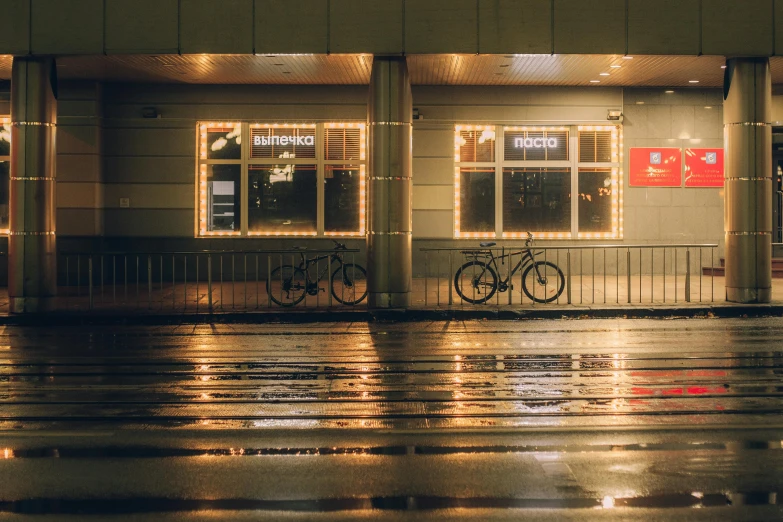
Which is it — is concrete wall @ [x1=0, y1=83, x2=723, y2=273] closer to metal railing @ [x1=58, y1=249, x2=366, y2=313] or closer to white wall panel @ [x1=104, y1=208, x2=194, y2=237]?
white wall panel @ [x1=104, y1=208, x2=194, y2=237]

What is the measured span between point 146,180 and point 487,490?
1747 centimetres

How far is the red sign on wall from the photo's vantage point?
21.8 meters

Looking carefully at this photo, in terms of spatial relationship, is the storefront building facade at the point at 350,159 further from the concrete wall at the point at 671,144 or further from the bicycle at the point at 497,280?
the bicycle at the point at 497,280

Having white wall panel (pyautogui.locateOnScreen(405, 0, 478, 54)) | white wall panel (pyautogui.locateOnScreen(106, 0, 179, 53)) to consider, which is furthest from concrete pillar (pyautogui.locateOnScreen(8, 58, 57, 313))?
white wall panel (pyautogui.locateOnScreen(405, 0, 478, 54))

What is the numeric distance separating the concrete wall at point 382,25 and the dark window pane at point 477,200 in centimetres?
567

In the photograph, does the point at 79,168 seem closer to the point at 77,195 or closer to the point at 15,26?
the point at 77,195

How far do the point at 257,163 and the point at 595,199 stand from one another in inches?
321

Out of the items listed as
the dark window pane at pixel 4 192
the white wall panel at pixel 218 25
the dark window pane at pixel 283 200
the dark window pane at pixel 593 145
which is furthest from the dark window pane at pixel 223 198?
the dark window pane at pixel 593 145

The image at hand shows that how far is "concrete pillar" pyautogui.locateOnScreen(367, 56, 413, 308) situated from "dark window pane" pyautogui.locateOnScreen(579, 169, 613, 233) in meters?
6.90

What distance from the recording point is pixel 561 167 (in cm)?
2186

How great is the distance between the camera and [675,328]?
1358 cm

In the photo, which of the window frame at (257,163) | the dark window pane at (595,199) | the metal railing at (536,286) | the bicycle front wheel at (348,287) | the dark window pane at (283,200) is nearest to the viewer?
the metal railing at (536,286)

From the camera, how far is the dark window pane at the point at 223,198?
21672 mm

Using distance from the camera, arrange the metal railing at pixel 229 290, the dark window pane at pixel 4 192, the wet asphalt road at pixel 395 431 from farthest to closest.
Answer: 1. the dark window pane at pixel 4 192
2. the metal railing at pixel 229 290
3. the wet asphalt road at pixel 395 431
